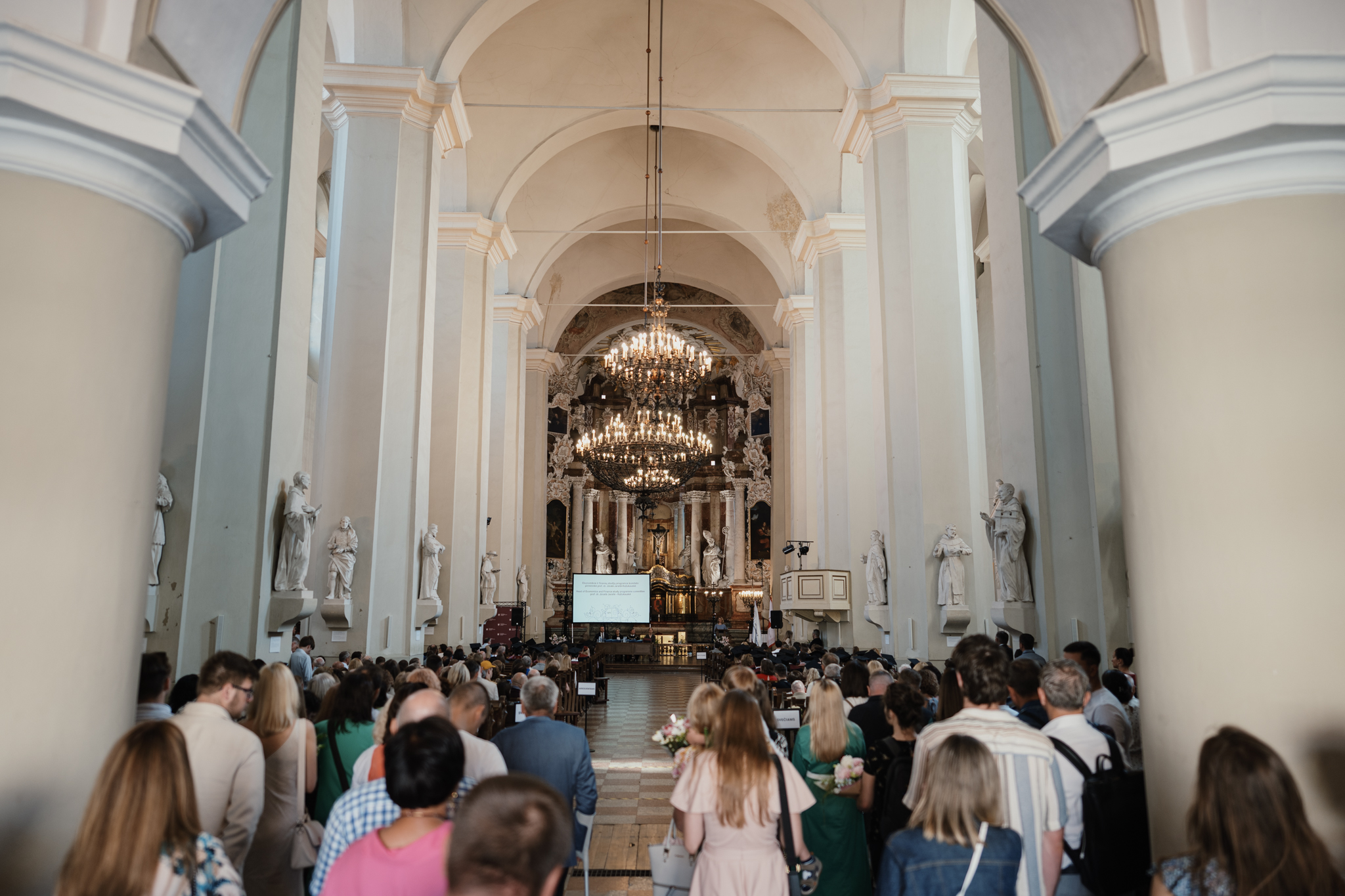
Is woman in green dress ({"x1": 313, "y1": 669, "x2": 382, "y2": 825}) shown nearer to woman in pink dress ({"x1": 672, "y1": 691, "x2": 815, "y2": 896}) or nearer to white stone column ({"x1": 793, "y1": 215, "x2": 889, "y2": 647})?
woman in pink dress ({"x1": 672, "y1": 691, "x2": 815, "y2": 896})

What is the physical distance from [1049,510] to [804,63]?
36.0 ft

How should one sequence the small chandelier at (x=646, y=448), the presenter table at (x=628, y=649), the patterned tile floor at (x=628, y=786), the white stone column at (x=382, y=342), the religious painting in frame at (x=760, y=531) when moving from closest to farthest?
the patterned tile floor at (x=628, y=786)
the white stone column at (x=382, y=342)
the small chandelier at (x=646, y=448)
the presenter table at (x=628, y=649)
the religious painting in frame at (x=760, y=531)

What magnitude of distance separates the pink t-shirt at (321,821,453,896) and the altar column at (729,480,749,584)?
85.2 ft

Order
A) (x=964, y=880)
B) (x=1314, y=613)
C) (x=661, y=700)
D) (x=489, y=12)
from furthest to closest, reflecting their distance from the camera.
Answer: (x=661, y=700) < (x=489, y=12) < (x=1314, y=613) < (x=964, y=880)

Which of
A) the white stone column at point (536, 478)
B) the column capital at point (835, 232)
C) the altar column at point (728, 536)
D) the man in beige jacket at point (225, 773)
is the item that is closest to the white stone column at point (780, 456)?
the altar column at point (728, 536)

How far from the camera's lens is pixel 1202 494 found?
3.00m

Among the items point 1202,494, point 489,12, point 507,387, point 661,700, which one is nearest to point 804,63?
point 489,12

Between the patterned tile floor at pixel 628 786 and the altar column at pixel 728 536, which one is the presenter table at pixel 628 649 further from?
the patterned tile floor at pixel 628 786

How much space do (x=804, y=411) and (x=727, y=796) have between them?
644 inches

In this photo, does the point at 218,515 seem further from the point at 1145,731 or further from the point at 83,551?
the point at 1145,731

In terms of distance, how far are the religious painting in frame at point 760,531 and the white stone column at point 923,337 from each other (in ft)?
55.8

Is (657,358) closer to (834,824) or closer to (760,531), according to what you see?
(760,531)

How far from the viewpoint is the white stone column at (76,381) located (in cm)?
275

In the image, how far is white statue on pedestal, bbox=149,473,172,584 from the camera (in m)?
5.91
